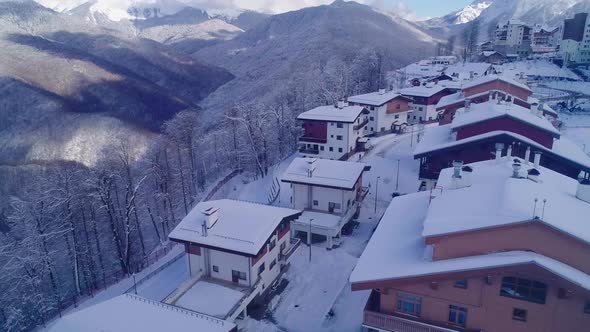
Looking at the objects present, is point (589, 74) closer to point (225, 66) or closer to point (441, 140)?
point (441, 140)

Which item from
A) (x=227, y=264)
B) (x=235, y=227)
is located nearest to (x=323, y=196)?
(x=235, y=227)

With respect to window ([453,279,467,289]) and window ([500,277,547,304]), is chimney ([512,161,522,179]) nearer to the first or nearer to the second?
window ([500,277,547,304])

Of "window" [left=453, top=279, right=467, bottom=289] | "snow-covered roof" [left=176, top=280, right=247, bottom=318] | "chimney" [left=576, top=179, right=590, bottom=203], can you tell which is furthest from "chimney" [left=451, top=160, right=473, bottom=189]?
"snow-covered roof" [left=176, top=280, right=247, bottom=318]

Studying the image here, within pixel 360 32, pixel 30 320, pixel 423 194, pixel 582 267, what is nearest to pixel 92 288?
pixel 30 320

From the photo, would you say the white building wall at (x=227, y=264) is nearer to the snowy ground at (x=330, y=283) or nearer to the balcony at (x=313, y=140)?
the snowy ground at (x=330, y=283)

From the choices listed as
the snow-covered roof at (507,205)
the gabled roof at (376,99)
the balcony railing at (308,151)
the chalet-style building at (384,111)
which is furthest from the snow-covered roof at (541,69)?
the snow-covered roof at (507,205)

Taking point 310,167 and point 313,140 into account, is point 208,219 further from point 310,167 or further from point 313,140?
point 313,140
